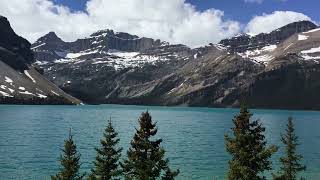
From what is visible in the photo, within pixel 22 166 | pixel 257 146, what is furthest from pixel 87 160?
pixel 257 146

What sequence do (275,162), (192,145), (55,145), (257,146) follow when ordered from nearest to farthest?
(257,146), (275,162), (55,145), (192,145)

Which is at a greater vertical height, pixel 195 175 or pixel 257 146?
pixel 257 146

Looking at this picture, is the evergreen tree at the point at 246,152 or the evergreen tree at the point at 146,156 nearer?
the evergreen tree at the point at 246,152

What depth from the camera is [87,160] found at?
3738 inches

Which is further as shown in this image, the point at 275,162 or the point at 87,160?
the point at 275,162

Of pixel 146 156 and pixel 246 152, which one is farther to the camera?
pixel 146 156

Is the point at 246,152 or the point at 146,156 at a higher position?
the point at 246,152

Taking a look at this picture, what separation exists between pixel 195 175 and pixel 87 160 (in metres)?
22.5

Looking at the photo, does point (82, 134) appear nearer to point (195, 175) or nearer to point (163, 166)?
point (195, 175)

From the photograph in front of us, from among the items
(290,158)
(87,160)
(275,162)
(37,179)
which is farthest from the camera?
(275,162)

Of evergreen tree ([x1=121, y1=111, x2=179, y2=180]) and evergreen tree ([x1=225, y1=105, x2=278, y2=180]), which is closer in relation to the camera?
evergreen tree ([x1=225, y1=105, x2=278, y2=180])

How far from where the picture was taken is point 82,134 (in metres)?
154

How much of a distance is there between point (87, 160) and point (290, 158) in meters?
55.9

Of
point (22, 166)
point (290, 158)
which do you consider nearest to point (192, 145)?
point (22, 166)
